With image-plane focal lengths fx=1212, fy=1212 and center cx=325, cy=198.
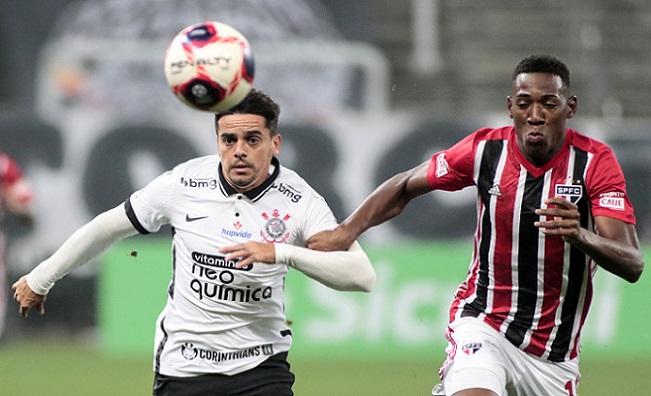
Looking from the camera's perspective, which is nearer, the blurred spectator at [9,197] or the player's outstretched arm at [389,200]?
the player's outstretched arm at [389,200]

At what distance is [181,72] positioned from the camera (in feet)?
19.1

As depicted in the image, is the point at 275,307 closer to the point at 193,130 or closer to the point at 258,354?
the point at 258,354

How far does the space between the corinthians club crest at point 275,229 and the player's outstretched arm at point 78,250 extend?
0.68 m

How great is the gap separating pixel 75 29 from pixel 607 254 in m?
12.1

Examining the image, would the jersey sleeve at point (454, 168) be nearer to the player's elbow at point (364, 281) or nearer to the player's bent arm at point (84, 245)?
the player's elbow at point (364, 281)

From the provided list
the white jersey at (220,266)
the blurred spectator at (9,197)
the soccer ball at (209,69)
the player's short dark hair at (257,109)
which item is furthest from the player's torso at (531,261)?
the blurred spectator at (9,197)

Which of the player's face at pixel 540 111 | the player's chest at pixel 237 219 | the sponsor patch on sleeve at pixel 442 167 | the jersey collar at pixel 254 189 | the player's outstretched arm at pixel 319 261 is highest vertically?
the player's face at pixel 540 111

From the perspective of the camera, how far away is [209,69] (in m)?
5.78

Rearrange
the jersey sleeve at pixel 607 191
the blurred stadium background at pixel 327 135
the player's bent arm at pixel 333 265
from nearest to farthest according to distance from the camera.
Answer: the player's bent arm at pixel 333 265
the jersey sleeve at pixel 607 191
the blurred stadium background at pixel 327 135

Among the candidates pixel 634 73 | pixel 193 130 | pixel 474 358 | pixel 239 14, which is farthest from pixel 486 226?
pixel 634 73

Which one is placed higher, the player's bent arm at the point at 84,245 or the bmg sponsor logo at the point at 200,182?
the bmg sponsor logo at the point at 200,182

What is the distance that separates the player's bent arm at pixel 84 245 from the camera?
245 inches

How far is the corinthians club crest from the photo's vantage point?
240 inches

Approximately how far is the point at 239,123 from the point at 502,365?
1.79 metres
